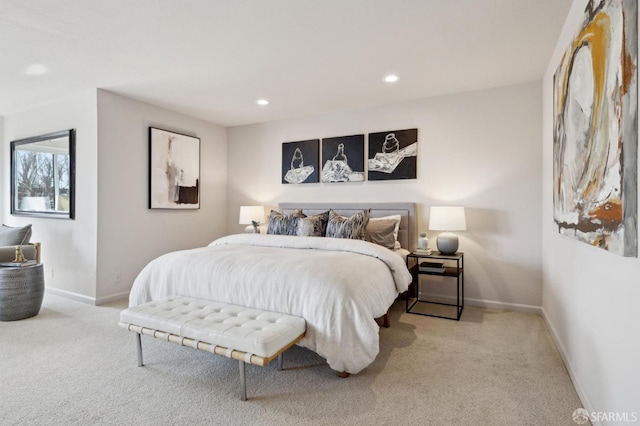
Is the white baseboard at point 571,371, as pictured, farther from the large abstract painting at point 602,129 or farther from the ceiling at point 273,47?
the ceiling at point 273,47

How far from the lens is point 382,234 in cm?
366

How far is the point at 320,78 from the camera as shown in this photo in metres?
3.34

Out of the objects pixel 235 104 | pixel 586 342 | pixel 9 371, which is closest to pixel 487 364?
pixel 586 342

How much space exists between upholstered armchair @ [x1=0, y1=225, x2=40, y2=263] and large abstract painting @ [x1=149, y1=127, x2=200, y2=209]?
134cm

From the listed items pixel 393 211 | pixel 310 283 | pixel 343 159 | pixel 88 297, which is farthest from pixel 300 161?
pixel 88 297

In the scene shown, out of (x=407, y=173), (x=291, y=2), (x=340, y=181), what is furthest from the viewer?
(x=340, y=181)

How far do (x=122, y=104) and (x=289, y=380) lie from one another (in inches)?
144

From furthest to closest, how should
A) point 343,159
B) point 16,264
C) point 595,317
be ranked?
point 343,159 → point 16,264 → point 595,317

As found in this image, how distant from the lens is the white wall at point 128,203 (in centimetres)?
373

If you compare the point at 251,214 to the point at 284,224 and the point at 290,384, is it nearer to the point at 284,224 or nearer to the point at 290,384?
the point at 284,224

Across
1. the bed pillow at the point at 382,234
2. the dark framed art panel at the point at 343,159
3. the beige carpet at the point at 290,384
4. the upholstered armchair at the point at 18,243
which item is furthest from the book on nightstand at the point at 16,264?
the bed pillow at the point at 382,234

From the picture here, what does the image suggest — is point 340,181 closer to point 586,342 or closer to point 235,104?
point 235,104

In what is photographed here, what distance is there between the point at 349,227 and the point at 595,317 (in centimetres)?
222

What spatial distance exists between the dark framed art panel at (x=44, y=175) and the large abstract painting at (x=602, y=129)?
485 cm
